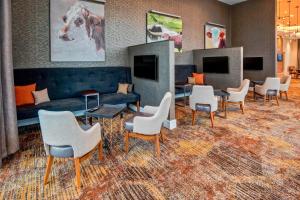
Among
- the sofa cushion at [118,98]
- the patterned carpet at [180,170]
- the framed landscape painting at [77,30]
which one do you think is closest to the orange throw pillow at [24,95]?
the patterned carpet at [180,170]

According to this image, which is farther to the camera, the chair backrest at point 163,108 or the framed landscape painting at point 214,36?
the framed landscape painting at point 214,36

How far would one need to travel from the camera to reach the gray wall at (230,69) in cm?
661

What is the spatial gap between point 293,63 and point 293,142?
17.2m

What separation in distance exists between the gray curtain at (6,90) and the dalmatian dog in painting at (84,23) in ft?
6.68

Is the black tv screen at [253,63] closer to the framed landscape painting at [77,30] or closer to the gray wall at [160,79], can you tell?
the gray wall at [160,79]

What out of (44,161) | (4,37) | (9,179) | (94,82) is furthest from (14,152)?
(94,82)

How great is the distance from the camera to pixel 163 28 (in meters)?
6.97

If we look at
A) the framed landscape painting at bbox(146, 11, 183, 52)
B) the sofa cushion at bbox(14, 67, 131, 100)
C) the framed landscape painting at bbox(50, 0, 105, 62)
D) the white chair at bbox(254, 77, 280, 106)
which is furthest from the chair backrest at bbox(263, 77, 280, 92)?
the framed landscape painting at bbox(50, 0, 105, 62)

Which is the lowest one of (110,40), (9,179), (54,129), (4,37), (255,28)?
(9,179)

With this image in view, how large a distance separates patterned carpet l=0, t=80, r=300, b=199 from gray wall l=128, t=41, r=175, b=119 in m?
0.89

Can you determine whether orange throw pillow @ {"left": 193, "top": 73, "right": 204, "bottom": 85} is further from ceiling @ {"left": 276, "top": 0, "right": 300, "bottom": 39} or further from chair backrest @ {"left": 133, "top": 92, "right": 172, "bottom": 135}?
ceiling @ {"left": 276, "top": 0, "right": 300, "bottom": 39}

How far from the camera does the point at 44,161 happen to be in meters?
3.00

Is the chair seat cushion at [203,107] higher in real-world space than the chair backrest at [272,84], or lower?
lower

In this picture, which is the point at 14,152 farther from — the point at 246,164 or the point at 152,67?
the point at 246,164
